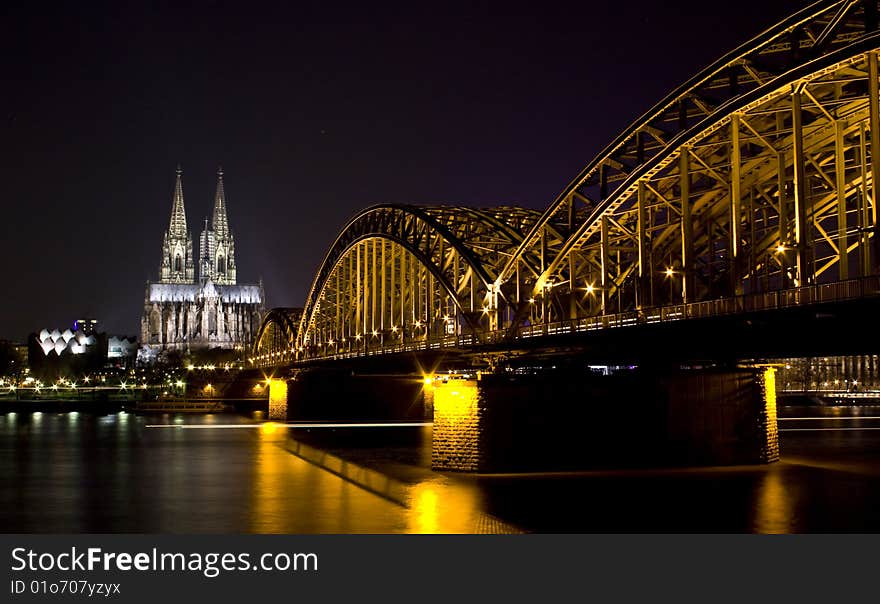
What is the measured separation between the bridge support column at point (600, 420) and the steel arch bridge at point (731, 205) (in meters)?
3.14

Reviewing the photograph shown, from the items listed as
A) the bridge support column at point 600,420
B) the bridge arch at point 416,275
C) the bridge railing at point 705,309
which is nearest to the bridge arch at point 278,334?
the bridge arch at point 416,275

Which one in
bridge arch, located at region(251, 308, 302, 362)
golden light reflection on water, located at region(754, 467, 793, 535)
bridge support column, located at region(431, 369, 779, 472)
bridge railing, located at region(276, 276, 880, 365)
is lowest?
golden light reflection on water, located at region(754, 467, 793, 535)

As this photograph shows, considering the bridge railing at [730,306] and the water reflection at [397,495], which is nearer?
the bridge railing at [730,306]

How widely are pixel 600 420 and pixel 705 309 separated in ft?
32.8

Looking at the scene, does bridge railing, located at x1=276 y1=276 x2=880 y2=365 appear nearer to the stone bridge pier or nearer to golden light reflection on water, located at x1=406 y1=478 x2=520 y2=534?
the stone bridge pier

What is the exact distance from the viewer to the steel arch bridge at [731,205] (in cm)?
3497

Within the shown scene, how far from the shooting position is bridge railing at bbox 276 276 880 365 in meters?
30.9

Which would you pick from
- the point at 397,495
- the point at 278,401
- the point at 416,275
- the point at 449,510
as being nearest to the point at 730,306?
the point at 449,510

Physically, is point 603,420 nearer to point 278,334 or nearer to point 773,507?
point 773,507

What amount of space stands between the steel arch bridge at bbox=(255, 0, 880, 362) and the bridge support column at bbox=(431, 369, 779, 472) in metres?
3.14

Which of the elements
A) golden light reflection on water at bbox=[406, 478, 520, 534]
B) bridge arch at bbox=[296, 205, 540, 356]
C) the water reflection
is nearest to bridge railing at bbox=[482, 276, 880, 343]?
the water reflection

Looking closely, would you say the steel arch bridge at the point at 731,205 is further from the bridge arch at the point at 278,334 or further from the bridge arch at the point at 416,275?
the bridge arch at the point at 278,334

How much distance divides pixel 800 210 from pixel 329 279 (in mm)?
76718

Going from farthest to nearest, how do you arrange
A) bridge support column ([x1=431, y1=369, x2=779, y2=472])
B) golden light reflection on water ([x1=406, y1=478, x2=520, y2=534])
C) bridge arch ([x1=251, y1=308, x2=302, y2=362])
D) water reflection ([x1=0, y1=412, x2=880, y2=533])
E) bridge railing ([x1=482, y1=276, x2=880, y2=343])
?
bridge arch ([x1=251, y1=308, x2=302, y2=362]) → bridge support column ([x1=431, y1=369, x2=779, y2=472]) → water reflection ([x1=0, y1=412, x2=880, y2=533]) → golden light reflection on water ([x1=406, y1=478, x2=520, y2=534]) → bridge railing ([x1=482, y1=276, x2=880, y2=343])
